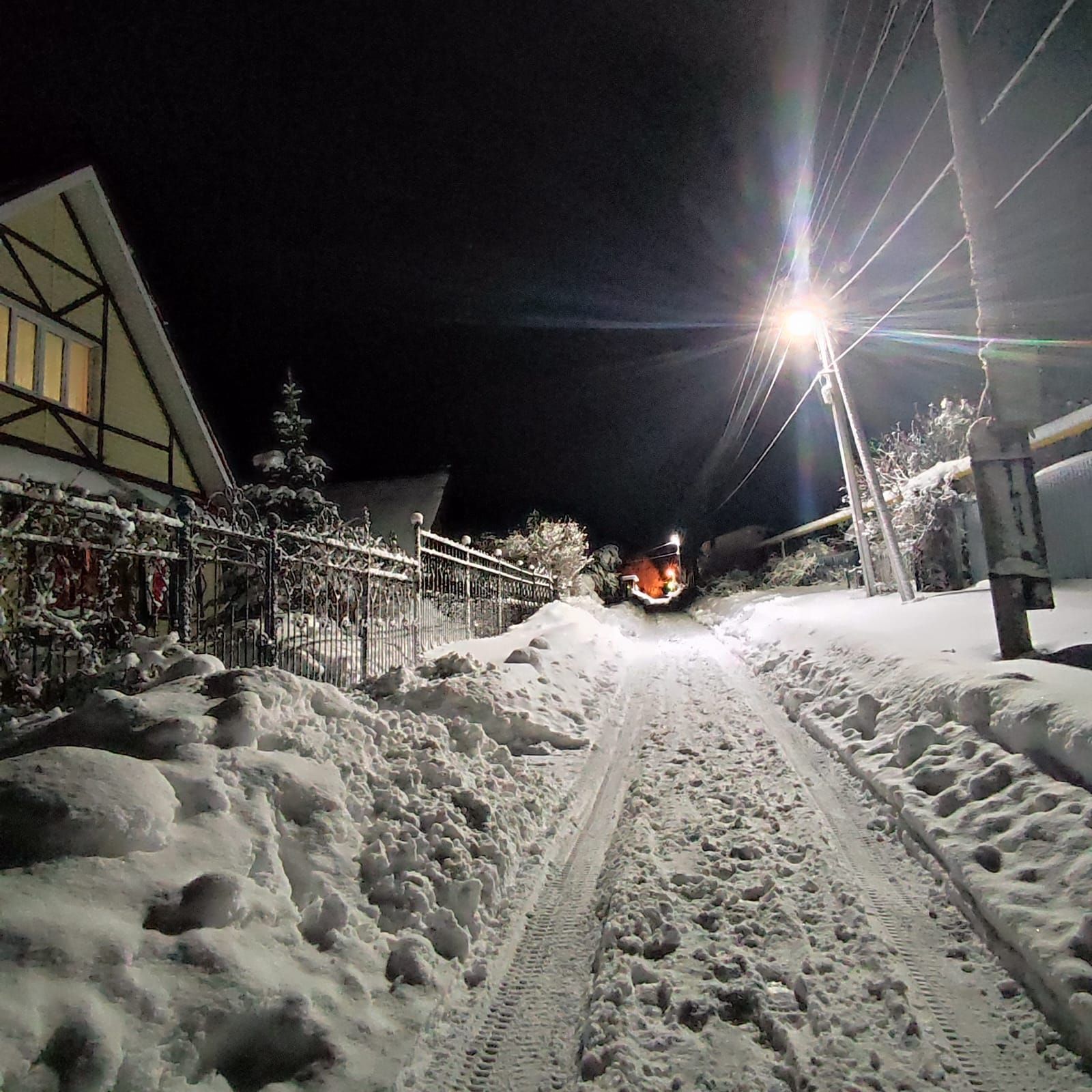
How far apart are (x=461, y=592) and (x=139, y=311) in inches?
305

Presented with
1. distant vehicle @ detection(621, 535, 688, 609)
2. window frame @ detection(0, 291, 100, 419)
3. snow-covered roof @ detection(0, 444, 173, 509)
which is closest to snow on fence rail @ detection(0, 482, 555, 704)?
snow-covered roof @ detection(0, 444, 173, 509)

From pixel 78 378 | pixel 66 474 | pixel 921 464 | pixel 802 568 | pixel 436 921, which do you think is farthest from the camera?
pixel 802 568

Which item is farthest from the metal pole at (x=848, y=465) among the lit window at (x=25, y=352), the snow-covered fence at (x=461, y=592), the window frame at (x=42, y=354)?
the lit window at (x=25, y=352)

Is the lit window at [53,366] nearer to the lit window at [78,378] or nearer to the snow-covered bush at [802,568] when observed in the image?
the lit window at [78,378]

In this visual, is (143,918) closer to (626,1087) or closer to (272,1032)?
(272,1032)

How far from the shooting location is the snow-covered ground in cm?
190

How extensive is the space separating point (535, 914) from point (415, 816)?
2.86ft

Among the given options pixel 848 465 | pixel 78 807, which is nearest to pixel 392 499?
pixel 848 465

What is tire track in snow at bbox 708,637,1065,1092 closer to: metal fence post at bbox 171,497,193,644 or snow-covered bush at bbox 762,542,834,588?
metal fence post at bbox 171,497,193,644

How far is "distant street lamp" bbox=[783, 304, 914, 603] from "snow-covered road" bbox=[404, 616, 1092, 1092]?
33.7ft

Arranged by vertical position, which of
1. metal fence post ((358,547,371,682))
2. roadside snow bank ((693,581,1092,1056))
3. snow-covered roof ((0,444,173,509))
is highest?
snow-covered roof ((0,444,173,509))

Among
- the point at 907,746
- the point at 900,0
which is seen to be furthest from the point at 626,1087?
the point at 900,0

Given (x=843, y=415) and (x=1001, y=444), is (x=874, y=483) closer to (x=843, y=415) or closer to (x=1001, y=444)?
(x=843, y=415)

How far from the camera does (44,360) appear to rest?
8.95m
